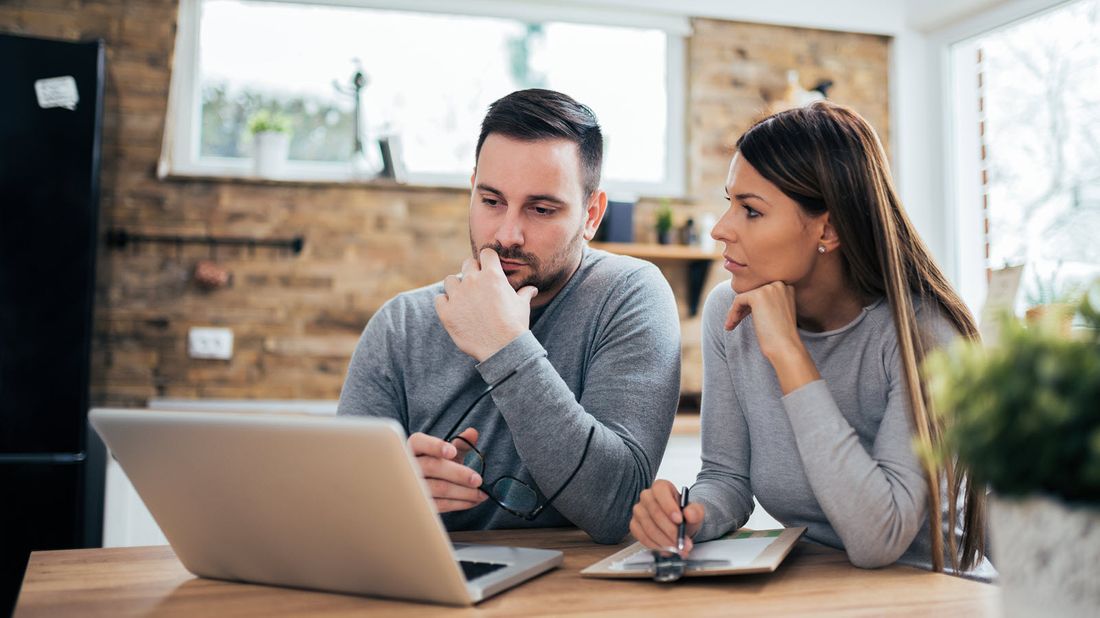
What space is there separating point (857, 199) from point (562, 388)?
1.64ft

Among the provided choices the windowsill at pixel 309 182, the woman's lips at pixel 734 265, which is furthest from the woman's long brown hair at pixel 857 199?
the windowsill at pixel 309 182

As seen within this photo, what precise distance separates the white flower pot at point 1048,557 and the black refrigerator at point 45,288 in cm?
259

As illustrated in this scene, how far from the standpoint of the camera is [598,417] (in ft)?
4.23

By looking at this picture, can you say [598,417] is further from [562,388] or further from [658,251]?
[658,251]

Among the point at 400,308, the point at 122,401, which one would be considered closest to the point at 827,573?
the point at 400,308

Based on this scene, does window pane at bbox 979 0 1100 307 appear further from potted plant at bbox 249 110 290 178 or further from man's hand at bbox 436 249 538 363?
potted plant at bbox 249 110 290 178

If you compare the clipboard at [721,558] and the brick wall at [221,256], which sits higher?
the brick wall at [221,256]

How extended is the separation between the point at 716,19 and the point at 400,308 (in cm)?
252

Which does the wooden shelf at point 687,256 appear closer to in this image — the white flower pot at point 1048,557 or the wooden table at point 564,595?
the wooden table at point 564,595

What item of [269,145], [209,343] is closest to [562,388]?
[209,343]

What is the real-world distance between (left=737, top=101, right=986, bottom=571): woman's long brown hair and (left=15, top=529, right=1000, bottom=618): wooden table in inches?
16.1

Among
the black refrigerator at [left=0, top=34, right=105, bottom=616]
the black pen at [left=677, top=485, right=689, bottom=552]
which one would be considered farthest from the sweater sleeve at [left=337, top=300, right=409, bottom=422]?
the black refrigerator at [left=0, top=34, right=105, bottom=616]

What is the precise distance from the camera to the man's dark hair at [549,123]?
1.46m

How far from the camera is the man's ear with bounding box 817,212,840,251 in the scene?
1.32 metres
